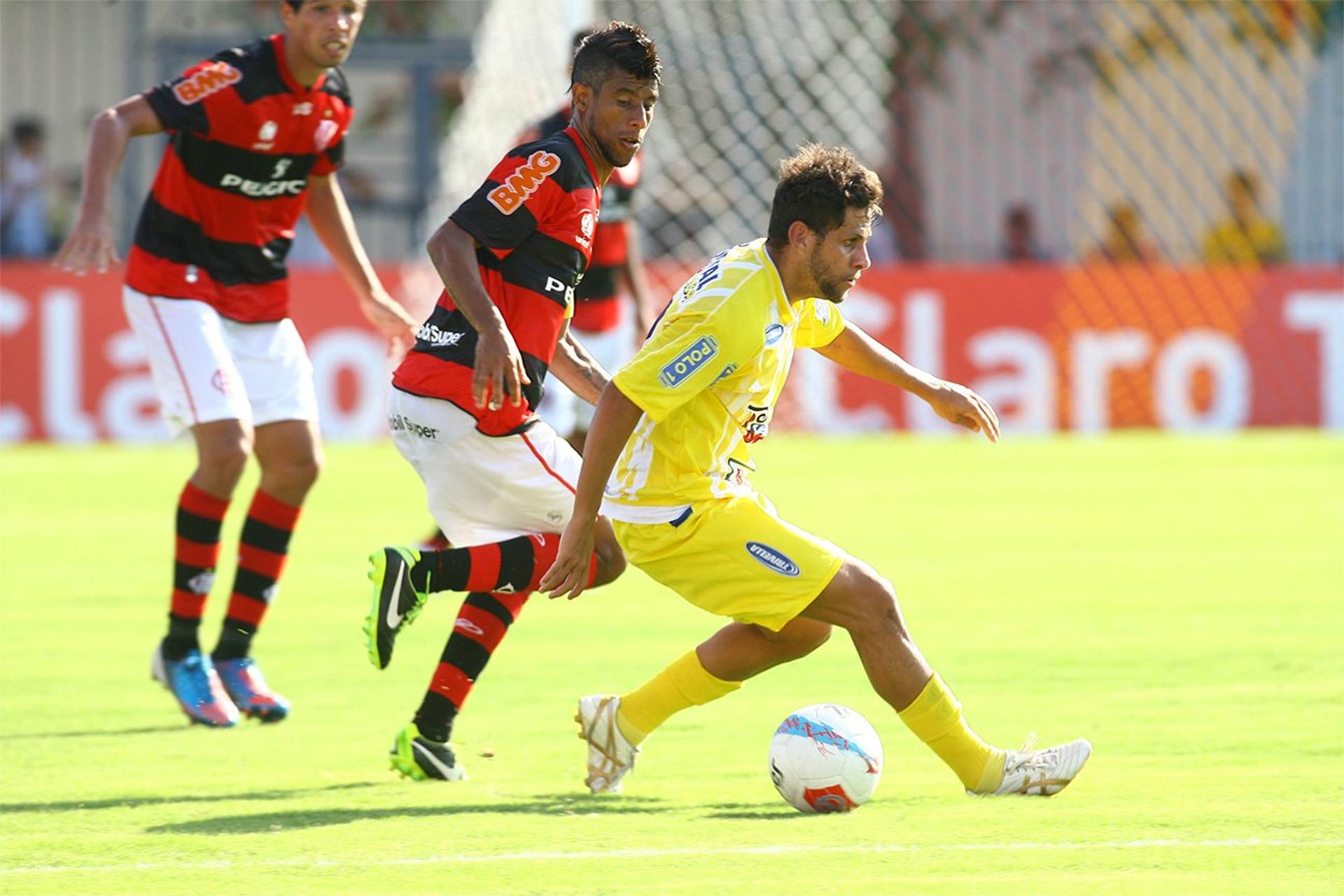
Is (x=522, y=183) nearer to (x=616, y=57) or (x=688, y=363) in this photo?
(x=616, y=57)

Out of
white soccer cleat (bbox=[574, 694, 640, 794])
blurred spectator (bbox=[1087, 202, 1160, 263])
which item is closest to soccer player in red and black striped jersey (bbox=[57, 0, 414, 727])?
white soccer cleat (bbox=[574, 694, 640, 794])

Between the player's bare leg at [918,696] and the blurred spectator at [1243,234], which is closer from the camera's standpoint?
the player's bare leg at [918,696]

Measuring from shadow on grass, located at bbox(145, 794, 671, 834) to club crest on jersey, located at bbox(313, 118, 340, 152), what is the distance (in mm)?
2474

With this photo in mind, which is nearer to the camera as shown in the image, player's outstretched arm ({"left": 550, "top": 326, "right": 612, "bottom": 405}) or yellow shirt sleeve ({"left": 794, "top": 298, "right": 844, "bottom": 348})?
yellow shirt sleeve ({"left": 794, "top": 298, "right": 844, "bottom": 348})

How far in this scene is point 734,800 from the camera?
17.4 ft

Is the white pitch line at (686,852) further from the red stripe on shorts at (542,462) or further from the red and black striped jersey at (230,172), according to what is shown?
the red and black striped jersey at (230,172)

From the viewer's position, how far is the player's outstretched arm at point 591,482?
496cm

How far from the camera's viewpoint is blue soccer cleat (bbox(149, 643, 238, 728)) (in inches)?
253

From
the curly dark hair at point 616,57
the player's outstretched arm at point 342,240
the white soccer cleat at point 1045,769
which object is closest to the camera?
the white soccer cleat at point 1045,769

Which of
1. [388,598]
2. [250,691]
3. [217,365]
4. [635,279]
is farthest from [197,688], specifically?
[635,279]

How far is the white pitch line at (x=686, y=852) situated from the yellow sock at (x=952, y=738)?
1.51 feet

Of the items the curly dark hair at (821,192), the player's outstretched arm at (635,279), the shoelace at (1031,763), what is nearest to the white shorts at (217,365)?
the curly dark hair at (821,192)

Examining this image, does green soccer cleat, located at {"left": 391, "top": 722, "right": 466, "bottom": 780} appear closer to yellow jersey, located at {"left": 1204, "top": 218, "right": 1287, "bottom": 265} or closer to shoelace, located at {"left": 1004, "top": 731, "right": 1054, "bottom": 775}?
shoelace, located at {"left": 1004, "top": 731, "right": 1054, "bottom": 775}

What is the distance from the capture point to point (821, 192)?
504cm
